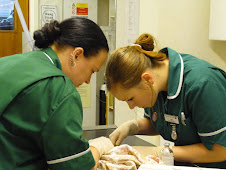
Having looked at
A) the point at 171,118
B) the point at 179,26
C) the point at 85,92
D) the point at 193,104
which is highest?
the point at 179,26

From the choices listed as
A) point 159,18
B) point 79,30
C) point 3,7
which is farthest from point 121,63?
point 3,7

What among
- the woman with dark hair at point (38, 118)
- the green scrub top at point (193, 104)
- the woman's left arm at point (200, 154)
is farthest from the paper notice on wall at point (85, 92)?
the woman with dark hair at point (38, 118)

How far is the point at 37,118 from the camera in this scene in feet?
3.26

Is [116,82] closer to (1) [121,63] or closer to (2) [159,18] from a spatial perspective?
(1) [121,63]

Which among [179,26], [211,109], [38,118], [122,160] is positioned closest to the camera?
[38,118]

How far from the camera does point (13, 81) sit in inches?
39.5

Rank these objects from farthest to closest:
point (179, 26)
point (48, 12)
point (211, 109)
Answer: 1. point (48, 12)
2. point (179, 26)
3. point (211, 109)

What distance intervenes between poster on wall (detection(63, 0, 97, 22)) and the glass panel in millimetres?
686

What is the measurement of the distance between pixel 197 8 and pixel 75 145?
2024mm

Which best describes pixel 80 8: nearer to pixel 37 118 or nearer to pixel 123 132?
pixel 123 132

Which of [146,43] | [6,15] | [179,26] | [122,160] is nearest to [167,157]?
[122,160]

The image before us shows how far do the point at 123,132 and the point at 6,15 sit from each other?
2.06 meters

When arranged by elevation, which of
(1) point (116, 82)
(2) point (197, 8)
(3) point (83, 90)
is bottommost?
(3) point (83, 90)

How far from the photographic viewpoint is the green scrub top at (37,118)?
39.0 inches
